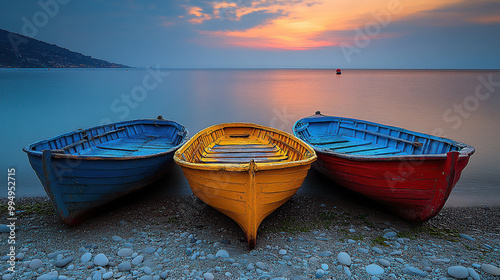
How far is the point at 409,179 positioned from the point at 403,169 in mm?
260

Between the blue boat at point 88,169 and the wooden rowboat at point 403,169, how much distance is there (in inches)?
182

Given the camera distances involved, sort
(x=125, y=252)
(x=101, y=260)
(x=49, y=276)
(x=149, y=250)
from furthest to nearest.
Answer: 1. (x=149, y=250)
2. (x=125, y=252)
3. (x=101, y=260)
4. (x=49, y=276)

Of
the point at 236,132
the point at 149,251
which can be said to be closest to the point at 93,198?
the point at 149,251

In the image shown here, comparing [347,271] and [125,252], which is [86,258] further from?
[347,271]

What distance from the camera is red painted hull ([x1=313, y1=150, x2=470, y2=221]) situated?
507 centimetres

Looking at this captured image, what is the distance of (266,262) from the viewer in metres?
4.73

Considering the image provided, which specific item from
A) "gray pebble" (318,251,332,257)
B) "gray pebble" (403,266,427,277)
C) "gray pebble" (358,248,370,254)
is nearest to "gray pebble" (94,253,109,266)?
"gray pebble" (318,251,332,257)

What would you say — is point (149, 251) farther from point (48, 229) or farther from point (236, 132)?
point (236, 132)

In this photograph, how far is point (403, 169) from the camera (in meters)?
5.34

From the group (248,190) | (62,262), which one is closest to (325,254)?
(248,190)

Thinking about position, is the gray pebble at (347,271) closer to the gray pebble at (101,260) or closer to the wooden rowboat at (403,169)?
the wooden rowboat at (403,169)

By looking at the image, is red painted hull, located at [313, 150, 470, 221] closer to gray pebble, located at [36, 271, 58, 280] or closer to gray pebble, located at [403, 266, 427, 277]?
gray pebble, located at [403, 266, 427, 277]

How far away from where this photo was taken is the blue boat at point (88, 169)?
5164 millimetres

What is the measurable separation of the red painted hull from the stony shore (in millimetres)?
542
